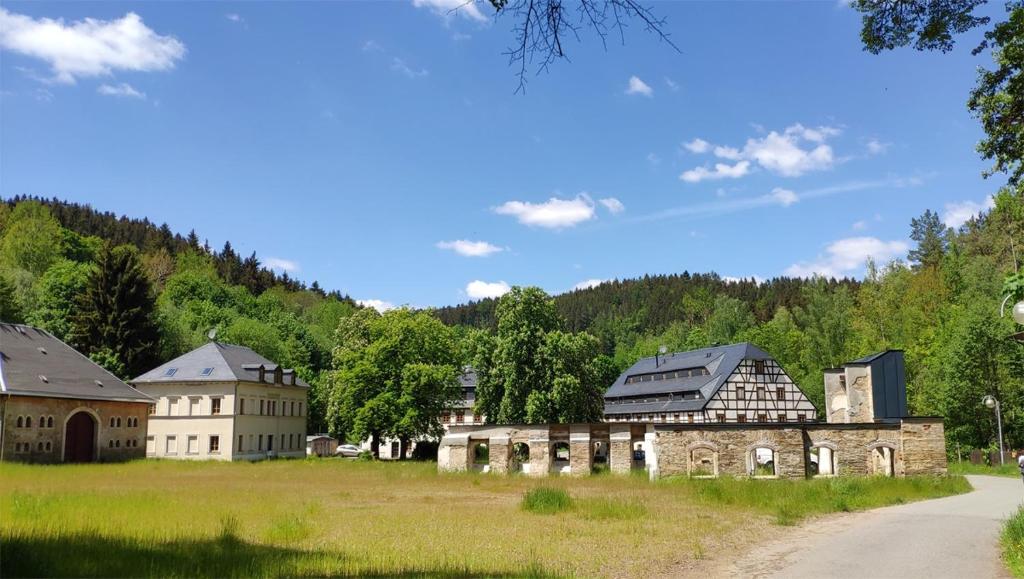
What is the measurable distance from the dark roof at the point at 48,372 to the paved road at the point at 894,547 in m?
37.3

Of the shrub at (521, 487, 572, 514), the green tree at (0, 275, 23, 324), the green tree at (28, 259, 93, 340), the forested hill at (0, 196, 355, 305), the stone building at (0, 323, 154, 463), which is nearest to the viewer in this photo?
the shrub at (521, 487, 572, 514)

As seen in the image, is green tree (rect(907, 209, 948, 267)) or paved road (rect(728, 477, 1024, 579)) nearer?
paved road (rect(728, 477, 1024, 579))

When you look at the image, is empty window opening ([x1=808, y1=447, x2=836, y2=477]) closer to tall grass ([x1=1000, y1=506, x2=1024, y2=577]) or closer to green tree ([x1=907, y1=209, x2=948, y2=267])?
tall grass ([x1=1000, y1=506, x2=1024, y2=577])

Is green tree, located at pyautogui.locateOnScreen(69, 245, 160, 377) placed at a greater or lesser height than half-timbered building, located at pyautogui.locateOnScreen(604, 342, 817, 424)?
greater

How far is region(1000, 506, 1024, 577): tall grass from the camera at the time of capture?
11898mm

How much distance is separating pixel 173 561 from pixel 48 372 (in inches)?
1366

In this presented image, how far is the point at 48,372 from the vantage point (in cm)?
3947

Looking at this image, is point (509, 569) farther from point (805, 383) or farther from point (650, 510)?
point (805, 383)

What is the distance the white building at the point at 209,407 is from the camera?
47.9 metres

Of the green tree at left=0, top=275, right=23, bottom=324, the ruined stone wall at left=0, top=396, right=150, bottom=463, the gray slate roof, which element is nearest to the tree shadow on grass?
the ruined stone wall at left=0, top=396, right=150, bottom=463

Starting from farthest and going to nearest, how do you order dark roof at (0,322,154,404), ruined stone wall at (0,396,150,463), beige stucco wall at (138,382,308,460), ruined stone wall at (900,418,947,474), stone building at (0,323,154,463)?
beige stucco wall at (138,382,308,460) → dark roof at (0,322,154,404) → stone building at (0,323,154,463) → ruined stone wall at (0,396,150,463) → ruined stone wall at (900,418,947,474)

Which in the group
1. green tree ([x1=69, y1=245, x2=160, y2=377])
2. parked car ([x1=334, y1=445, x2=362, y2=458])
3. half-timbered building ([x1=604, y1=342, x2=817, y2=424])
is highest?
green tree ([x1=69, y1=245, x2=160, y2=377])

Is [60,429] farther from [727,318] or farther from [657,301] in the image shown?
[657,301]

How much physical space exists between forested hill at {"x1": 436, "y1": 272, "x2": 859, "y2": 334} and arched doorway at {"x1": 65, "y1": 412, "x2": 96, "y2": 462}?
81.5m
